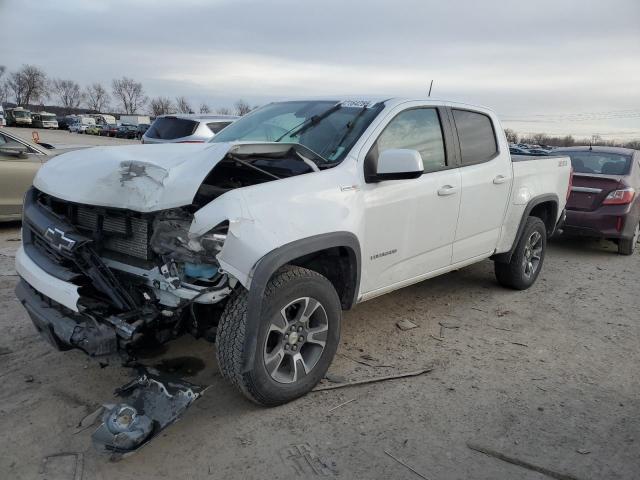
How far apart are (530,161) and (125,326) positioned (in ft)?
14.1

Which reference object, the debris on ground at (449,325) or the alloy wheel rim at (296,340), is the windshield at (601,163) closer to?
the debris on ground at (449,325)

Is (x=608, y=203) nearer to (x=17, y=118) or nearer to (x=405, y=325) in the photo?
(x=405, y=325)

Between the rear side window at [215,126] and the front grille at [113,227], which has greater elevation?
the rear side window at [215,126]

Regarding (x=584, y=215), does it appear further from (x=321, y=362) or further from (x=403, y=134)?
(x=321, y=362)

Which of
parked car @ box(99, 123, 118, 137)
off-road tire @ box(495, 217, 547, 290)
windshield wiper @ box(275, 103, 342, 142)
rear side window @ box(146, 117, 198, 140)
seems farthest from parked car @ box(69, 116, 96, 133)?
windshield wiper @ box(275, 103, 342, 142)

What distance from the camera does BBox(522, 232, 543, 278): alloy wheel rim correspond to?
18.2 feet

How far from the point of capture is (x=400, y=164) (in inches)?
130

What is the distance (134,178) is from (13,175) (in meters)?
5.59

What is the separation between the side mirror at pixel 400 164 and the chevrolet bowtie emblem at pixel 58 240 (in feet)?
6.32

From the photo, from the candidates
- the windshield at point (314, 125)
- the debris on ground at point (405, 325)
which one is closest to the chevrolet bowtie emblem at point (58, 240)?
the windshield at point (314, 125)

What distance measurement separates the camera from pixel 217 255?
2676 mm

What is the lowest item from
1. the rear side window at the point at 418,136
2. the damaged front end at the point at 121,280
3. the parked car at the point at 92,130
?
the parked car at the point at 92,130

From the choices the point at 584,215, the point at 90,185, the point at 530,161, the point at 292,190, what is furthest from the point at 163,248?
the point at 584,215

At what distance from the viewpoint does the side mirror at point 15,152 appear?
742 cm
